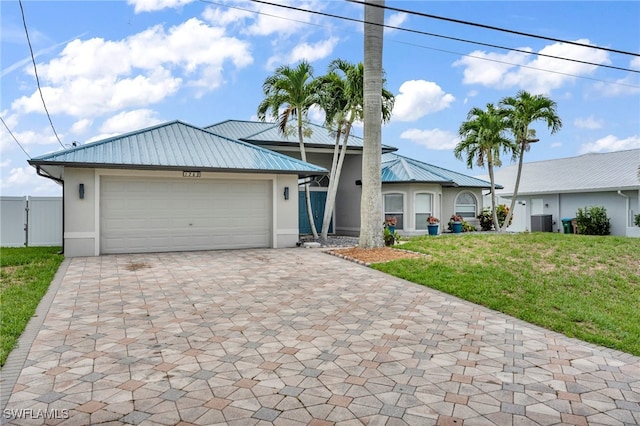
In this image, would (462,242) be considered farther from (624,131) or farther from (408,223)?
(624,131)

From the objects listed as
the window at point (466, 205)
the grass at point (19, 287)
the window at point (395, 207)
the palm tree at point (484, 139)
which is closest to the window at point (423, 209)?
the window at point (395, 207)

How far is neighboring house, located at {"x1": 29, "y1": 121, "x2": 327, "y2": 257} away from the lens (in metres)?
11.6

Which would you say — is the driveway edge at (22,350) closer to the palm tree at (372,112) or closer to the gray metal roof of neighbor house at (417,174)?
the palm tree at (372,112)

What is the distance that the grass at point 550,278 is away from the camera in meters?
5.91

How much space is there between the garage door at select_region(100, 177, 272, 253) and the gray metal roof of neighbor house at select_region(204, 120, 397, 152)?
3.99m

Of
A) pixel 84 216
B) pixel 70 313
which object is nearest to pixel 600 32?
pixel 70 313

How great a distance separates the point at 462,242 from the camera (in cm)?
1293

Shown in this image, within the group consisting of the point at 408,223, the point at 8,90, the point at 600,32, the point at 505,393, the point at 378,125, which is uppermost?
the point at 600,32

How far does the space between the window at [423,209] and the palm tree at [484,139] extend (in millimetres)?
3010

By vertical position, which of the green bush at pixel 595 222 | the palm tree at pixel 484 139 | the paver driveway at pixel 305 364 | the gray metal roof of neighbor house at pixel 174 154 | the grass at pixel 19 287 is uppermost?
the palm tree at pixel 484 139

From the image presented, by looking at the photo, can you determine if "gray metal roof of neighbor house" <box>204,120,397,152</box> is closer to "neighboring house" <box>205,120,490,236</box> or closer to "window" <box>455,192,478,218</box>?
Result: "neighboring house" <box>205,120,490,236</box>

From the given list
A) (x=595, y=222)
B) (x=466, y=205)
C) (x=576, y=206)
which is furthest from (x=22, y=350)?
(x=576, y=206)

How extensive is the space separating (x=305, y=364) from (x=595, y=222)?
827 inches

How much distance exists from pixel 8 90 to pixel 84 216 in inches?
156
